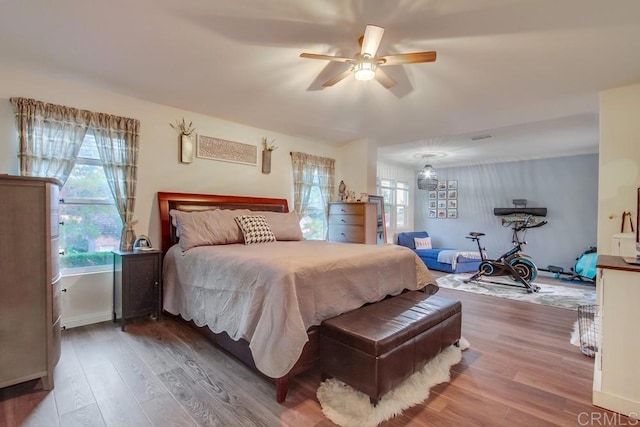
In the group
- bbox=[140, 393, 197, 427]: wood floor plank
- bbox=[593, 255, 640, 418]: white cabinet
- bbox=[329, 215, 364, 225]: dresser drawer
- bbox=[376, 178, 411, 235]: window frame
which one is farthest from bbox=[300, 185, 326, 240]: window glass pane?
bbox=[593, 255, 640, 418]: white cabinet

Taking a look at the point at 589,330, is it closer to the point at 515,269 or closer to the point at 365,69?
the point at 515,269

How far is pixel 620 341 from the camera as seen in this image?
1833 millimetres

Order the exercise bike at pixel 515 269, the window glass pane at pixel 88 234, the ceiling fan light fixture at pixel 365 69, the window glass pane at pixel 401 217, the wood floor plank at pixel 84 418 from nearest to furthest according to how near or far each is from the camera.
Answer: the wood floor plank at pixel 84 418
the ceiling fan light fixture at pixel 365 69
the window glass pane at pixel 88 234
the exercise bike at pixel 515 269
the window glass pane at pixel 401 217

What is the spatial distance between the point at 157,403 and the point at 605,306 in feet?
9.36

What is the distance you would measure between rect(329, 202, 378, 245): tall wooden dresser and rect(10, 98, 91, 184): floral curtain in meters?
3.65

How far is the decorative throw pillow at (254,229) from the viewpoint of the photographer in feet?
11.4

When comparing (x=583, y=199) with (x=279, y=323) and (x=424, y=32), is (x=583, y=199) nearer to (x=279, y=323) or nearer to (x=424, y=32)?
(x=424, y=32)

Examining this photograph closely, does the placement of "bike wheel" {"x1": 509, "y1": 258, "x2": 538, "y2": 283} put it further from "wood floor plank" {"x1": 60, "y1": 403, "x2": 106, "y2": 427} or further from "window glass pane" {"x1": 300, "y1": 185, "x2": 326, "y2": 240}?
"wood floor plank" {"x1": 60, "y1": 403, "x2": 106, "y2": 427}

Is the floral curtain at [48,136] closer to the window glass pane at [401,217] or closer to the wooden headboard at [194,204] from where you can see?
the wooden headboard at [194,204]

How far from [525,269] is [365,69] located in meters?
4.75

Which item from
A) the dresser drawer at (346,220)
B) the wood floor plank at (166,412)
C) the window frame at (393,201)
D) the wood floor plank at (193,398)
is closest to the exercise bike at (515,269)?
the dresser drawer at (346,220)

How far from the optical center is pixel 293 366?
6.42 feet

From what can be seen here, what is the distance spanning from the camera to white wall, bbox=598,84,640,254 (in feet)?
10.2

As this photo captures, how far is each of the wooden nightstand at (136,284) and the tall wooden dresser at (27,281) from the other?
0.96 meters
